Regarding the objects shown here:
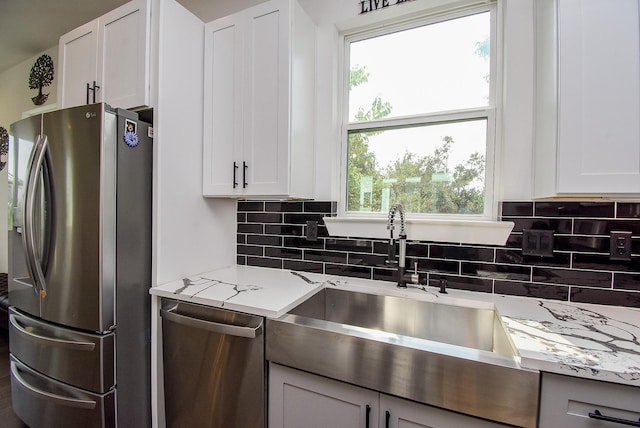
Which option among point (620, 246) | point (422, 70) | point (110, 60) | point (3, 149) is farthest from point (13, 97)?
point (620, 246)

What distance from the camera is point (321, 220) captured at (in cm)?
169

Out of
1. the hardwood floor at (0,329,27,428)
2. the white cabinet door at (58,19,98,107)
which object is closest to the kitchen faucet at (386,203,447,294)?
the white cabinet door at (58,19,98,107)

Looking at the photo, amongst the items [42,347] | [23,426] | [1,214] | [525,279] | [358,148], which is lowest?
[23,426]

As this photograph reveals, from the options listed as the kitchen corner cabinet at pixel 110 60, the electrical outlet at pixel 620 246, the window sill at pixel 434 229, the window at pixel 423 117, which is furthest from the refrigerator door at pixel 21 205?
the electrical outlet at pixel 620 246

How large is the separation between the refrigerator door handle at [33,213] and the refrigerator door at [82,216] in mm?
41

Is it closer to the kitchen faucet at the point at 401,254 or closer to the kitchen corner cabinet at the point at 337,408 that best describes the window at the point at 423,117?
the kitchen faucet at the point at 401,254

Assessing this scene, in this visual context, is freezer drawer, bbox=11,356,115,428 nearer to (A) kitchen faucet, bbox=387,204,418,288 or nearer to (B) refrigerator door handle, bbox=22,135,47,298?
(B) refrigerator door handle, bbox=22,135,47,298

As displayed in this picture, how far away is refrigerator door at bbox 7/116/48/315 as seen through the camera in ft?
4.42

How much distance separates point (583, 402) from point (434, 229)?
808 mm

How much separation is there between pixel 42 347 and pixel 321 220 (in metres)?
1.55

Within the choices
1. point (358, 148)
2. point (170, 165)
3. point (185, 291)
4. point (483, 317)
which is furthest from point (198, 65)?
point (483, 317)

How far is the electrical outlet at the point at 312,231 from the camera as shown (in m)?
1.69

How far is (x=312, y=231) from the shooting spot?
5.57ft

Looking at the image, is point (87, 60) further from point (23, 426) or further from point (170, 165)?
point (23, 426)
